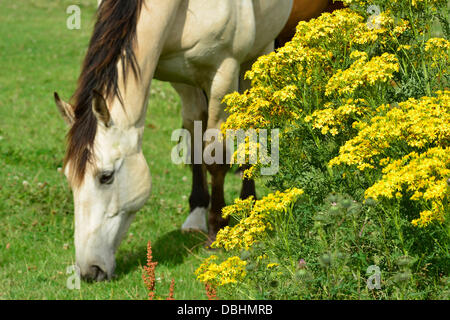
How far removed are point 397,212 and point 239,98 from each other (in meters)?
1.20

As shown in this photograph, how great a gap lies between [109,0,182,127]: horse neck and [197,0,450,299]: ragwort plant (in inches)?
32.7

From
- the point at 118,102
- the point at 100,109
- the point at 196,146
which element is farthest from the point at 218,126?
the point at 100,109

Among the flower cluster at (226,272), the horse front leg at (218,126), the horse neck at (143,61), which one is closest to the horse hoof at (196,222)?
the horse front leg at (218,126)

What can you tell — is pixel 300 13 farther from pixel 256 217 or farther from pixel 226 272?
pixel 226 272

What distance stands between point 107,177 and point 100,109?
479mm

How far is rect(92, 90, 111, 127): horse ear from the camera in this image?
12.1ft

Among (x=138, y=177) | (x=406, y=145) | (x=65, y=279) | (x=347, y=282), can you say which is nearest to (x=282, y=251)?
(x=347, y=282)

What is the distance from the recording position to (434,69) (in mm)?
3604

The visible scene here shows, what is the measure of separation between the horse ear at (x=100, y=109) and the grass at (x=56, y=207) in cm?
106

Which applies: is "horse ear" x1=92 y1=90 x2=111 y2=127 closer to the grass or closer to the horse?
the horse

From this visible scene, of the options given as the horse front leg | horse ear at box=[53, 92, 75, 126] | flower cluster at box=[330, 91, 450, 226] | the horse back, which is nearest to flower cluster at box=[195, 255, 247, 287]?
flower cluster at box=[330, 91, 450, 226]

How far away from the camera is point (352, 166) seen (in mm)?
3246

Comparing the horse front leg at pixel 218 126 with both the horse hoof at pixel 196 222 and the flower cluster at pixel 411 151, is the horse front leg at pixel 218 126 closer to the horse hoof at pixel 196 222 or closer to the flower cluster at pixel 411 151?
the horse hoof at pixel 196 222

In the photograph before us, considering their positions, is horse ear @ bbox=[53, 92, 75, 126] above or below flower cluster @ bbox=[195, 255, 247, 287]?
above
